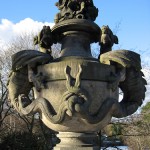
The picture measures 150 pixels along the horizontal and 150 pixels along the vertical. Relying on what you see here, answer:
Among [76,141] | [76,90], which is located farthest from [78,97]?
[76,141]

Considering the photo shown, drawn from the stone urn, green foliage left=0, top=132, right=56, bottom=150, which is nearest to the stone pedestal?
the stone urn

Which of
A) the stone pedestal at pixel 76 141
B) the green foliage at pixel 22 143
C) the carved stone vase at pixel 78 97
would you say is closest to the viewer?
the carved stone vase at pixel 78 97

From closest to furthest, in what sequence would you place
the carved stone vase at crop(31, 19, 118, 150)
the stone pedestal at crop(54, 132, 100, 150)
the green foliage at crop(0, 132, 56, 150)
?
the carved stone vase at crop(31, 19, 118, 150) → the stone pedestal at crop(54, 132, 100, 150) → the green foliage at crop(0, 132, 56, 150)

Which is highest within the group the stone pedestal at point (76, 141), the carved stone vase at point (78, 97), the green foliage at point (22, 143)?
the green foliage at point (22, 143)

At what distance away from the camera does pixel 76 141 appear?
3.99 m

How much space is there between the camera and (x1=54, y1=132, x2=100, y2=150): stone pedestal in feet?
12.8

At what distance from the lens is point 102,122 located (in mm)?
3928

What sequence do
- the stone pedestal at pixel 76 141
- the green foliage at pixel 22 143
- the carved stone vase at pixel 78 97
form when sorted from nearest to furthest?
1. the carved stone vase at pixel 78 97
2. the stone pedestal at pixel 76 141
3. the green foliage at pixel 22 143

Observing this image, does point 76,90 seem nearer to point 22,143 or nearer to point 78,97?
point 78,97

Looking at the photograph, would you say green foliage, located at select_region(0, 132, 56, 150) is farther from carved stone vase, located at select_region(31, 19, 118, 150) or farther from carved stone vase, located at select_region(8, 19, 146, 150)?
carved stone vase, located at select_region(31, 19, 118, 150)

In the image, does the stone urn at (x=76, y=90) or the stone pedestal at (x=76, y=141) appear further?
the stone pedestal at (x=76, y=141)

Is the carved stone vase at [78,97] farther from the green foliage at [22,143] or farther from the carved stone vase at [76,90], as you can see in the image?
the green foliage at [22,143]

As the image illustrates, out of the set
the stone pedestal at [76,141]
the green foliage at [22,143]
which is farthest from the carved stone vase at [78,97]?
the green foliage at [22,143]

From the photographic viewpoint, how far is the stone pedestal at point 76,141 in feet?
12.8
